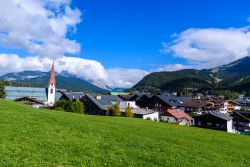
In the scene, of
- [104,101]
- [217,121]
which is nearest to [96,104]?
[104,101]

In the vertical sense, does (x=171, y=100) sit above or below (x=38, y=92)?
below

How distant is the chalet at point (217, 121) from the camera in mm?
97600

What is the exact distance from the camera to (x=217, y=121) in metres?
100

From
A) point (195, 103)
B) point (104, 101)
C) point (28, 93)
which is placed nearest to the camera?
point (104, 101)

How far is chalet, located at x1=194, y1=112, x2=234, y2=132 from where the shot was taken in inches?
3843

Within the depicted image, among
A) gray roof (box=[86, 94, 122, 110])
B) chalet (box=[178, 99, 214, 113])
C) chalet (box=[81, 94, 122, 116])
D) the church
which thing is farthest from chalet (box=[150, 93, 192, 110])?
the church

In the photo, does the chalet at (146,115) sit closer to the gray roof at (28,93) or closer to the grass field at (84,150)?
the gray roof at (28,93)

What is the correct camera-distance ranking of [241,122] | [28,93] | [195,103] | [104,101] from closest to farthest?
[104,101] < [241,122] < [28,93] < [195,103]

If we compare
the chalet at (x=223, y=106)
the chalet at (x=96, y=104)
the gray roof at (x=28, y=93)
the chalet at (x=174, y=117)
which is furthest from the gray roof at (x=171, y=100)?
the gray roof at (x=28, y=93)

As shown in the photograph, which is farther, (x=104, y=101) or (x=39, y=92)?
(x=39, y=92)

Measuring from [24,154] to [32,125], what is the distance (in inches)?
295

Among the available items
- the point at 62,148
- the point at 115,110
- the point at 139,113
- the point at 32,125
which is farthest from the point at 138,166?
the point at 139,113

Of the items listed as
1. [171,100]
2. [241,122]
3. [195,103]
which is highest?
[171,100]

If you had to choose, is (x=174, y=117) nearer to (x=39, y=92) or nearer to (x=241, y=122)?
(x=241, y=122)
